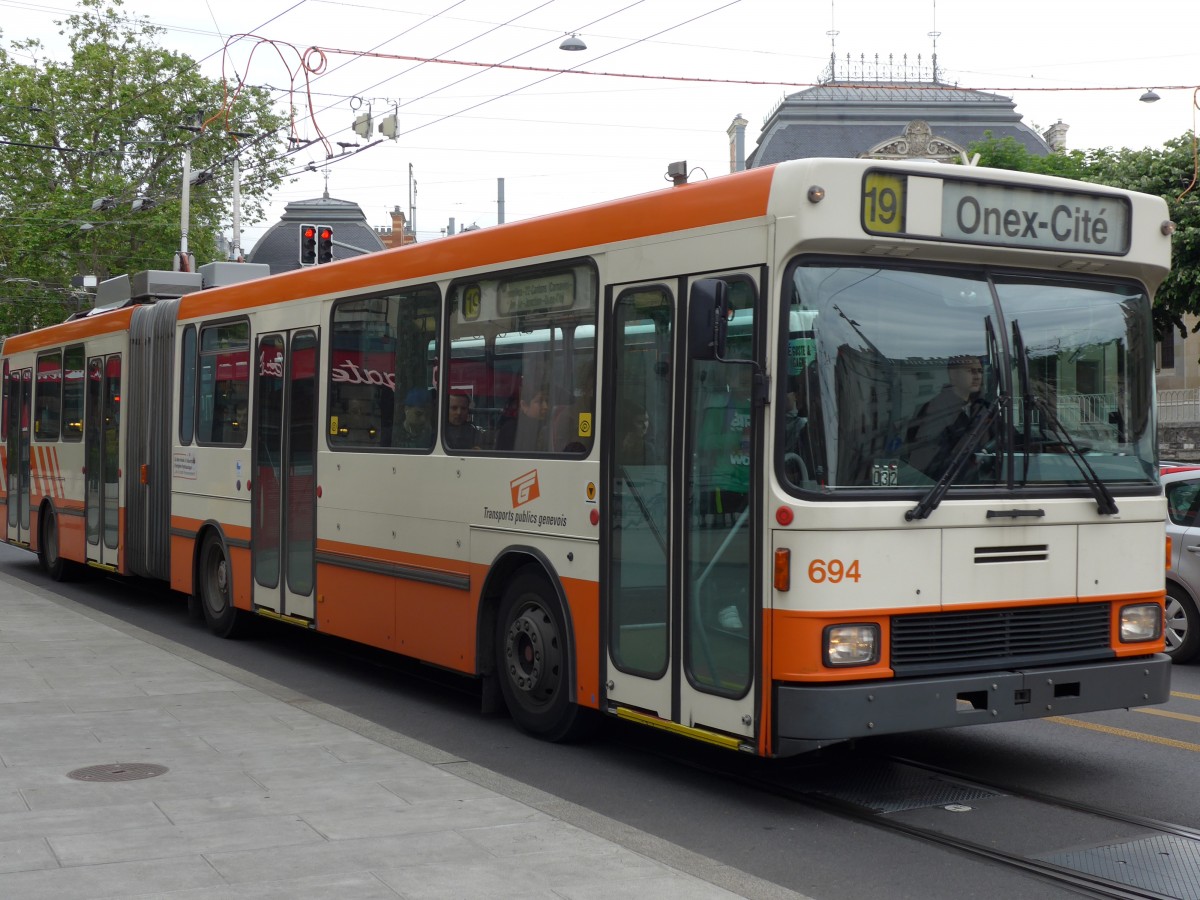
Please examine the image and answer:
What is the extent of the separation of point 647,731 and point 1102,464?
10.7 feet

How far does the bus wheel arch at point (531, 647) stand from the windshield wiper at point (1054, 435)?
2696mm

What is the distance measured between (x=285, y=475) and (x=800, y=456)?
20.5 ft

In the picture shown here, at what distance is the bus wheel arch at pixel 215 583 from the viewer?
13.1m

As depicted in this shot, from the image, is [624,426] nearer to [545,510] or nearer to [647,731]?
[545,510]

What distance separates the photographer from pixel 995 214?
23.4 ft

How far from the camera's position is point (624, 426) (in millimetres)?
7773

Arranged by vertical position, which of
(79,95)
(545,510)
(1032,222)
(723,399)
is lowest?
(545,510)

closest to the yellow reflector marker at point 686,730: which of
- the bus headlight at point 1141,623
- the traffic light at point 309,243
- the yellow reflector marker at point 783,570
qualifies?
the yellow reflector marker at point 783,570

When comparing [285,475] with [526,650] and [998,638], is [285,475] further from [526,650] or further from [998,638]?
[998,638]

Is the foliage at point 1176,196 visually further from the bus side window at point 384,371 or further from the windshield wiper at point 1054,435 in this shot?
the windshield wiper at point 1054,435

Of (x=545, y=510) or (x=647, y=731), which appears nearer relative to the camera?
(x=545, y=510)

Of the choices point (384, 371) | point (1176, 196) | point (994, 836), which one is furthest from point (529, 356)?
point (1176, 196)

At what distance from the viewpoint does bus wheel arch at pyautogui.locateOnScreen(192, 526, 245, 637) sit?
13125mm

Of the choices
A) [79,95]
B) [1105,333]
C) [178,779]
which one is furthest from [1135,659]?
[79,95]
